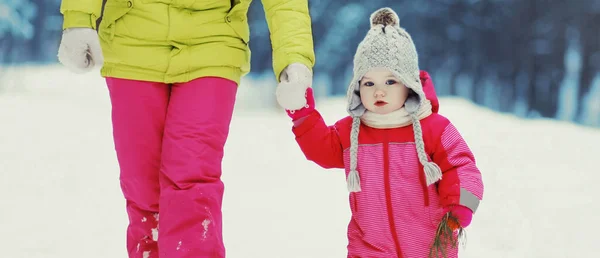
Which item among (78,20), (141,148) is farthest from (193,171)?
(78,20)

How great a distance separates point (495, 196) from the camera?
3.21 metres

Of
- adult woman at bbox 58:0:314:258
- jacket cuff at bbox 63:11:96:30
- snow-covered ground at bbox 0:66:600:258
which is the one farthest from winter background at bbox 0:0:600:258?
jacket cuff at bbox 63:11:96:30

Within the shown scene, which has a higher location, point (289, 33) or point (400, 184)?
point (289, 33)

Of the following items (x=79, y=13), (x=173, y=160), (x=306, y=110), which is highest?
(x=79, y=13)

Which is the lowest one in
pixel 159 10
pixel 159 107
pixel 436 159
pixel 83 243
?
pixel 83 243

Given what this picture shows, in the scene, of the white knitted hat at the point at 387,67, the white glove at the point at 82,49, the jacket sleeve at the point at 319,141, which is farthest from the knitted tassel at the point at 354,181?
the white glove at the point at 82,49

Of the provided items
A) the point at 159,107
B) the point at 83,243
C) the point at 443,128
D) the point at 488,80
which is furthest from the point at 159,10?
the point at 488,80

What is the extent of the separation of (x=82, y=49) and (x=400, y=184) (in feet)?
2.46

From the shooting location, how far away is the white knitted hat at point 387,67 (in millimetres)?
1677

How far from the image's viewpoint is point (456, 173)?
161cm

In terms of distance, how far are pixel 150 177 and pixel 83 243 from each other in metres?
0.99

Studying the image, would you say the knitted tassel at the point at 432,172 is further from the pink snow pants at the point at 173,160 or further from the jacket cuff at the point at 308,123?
the pink snow pants at the point at 173,160

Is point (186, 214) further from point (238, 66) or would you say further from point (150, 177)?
point (238, 66)

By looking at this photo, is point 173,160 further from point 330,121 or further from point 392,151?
point 330,121
